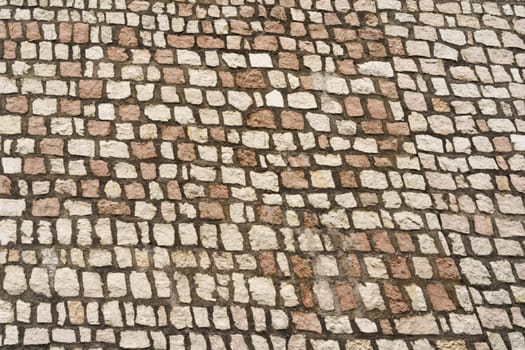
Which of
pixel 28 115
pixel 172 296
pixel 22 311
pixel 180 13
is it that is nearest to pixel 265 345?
pixel 172 296

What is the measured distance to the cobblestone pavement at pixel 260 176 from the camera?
5.59m

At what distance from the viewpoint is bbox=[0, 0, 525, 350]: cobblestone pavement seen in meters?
5.59

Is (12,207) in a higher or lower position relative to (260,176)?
lower

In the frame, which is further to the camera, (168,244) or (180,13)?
(180,13)

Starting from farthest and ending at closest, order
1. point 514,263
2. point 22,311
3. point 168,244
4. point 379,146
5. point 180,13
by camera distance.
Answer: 1. point 180,13
2. point 379,146
3. point 514,263
4. point 168,244
5. point 22,311

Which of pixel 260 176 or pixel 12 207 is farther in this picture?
pixel 260 176

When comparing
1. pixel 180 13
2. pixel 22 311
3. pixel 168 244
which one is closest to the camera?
pixel 22 311

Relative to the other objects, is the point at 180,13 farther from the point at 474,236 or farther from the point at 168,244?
the point at 474,236

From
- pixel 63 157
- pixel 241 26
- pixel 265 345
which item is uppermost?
pixel 241 26

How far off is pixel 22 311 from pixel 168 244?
1184mm

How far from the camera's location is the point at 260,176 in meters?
6.29

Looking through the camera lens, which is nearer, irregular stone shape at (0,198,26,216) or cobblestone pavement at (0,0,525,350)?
cobblestone pavement at (0,0,525,350)

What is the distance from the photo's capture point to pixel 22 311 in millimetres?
5367

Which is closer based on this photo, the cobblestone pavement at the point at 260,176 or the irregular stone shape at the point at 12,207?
the cobblestone pavement at the point at 260,176
